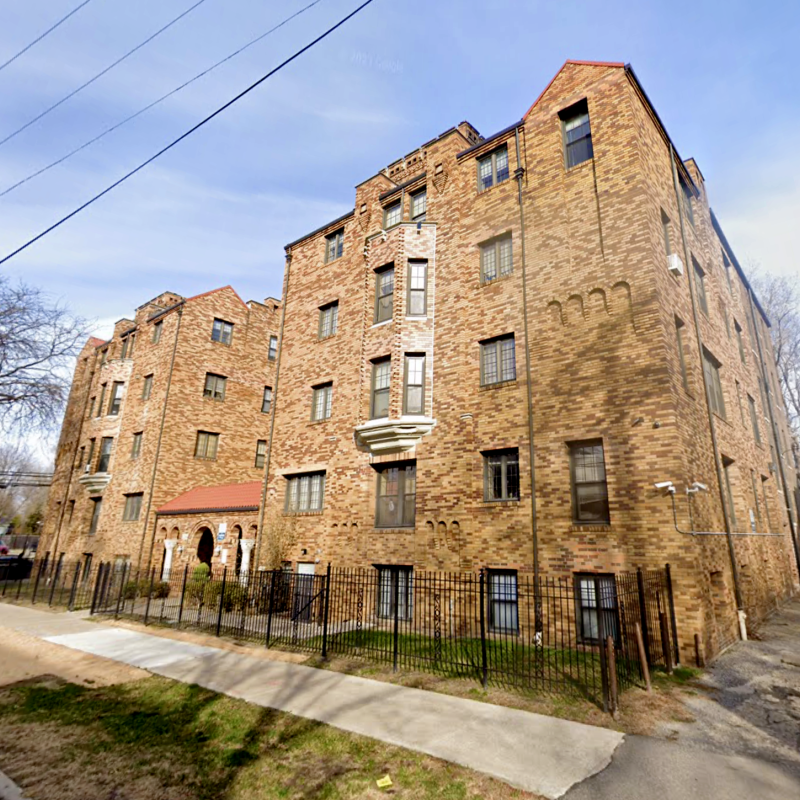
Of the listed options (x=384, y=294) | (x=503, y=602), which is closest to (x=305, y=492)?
(x=384, y=294)

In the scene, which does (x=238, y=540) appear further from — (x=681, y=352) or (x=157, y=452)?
(x=681, y=352)

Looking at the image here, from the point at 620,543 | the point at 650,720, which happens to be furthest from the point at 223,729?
the point at 620,543

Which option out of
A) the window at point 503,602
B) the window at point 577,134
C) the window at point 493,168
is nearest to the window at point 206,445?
the window at point 503,602

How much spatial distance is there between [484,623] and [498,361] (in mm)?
7257

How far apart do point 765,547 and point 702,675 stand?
34.7ft

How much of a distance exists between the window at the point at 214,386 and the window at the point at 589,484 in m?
22.3

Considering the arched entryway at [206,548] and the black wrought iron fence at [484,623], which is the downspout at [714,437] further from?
the arched entryway at [206,548]

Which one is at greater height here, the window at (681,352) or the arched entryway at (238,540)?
the window at (681,352)

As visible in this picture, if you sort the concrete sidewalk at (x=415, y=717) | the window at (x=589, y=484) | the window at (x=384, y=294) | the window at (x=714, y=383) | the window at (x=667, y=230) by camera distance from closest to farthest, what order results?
the concrete sidewalk at (x=415, y=717), the window at (x=589, y=484), the window at (x=667, y=230), the window at (x=714, y=383), the window at (x=384, y=294)

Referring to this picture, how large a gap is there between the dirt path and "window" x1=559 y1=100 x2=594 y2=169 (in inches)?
510

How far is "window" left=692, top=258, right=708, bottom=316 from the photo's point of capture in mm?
15719

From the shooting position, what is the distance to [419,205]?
18.2 m

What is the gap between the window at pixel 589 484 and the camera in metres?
11.4

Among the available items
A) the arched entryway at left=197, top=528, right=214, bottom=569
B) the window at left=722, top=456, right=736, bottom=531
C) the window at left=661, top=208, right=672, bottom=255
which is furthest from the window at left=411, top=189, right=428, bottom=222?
the arched entryway at left=197, top=528, right=214, bottom=569
